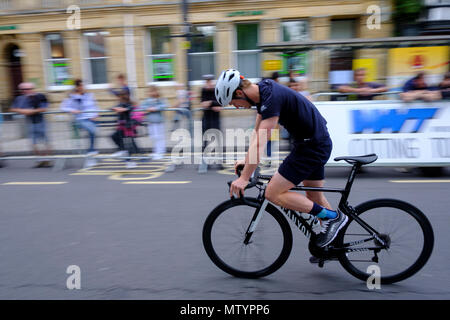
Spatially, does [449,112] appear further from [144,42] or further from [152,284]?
[144,42]

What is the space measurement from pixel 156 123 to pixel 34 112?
2645 millimetres

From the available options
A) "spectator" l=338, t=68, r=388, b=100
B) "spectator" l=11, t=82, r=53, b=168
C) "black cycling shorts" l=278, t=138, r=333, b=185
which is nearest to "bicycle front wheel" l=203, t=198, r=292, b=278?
"black cycling shorts" l=278, t=138, r=333, b=185

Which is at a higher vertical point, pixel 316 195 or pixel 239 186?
pixel 239 186

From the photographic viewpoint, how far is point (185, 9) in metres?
8.74

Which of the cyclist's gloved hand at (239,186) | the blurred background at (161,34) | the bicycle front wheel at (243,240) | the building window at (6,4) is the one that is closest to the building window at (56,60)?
the blurred background at (161,34)

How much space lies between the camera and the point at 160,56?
15734 mm

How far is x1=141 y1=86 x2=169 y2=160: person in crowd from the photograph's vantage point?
25.8 feet

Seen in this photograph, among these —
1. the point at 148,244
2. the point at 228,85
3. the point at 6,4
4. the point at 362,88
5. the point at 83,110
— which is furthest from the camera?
the point at 6,4

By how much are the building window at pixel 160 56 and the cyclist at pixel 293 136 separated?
13.6m

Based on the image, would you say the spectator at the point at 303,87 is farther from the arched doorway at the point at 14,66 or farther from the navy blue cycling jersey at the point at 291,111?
→ the arched doorway at the point at 14,66

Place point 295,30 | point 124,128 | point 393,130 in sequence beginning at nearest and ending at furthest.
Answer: point 393,130
point 124,128
point 295,30

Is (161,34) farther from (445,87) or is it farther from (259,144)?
(259,144)

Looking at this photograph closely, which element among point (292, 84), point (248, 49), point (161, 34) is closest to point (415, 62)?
point (292, 84)
